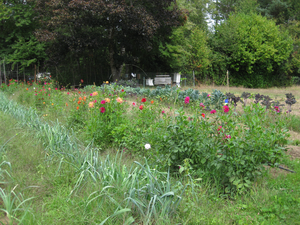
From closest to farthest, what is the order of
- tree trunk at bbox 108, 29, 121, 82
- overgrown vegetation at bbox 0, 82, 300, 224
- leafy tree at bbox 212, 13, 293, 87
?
overgrown vegetation at bbox 0, 82, 300, 224
tree trunk at bbox 108, 29, 121, 82
leafy tree at bbox 212, 13, 293, 87

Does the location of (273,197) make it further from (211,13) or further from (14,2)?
(211,13)

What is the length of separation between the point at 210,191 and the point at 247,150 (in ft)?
1.86

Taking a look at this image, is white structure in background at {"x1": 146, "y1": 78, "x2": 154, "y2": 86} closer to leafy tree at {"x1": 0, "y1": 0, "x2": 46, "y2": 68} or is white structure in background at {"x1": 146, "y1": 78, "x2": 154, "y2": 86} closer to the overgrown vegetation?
leafy tree at {"x1": 0, "y1": 0, "x2": 46, "y2": 68}

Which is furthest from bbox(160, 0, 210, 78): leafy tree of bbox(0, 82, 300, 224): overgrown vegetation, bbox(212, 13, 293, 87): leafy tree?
bbox(0, 82, 300, 224): overgrown vegetation

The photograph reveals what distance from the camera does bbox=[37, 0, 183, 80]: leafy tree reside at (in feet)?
36.9

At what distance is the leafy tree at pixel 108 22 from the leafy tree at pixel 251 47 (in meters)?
8.15

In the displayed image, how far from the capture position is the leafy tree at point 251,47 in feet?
68.6

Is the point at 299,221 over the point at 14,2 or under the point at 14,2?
under

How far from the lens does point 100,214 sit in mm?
2008

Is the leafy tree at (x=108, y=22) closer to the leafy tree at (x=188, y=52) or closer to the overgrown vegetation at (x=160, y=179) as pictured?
the leafy tree at (x=188, y=52)

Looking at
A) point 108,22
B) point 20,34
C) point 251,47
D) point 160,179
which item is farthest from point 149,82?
point 160,179

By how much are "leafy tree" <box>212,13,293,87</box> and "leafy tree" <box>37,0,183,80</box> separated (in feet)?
26.7

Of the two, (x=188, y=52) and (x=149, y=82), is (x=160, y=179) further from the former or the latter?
(x=188, y=52)

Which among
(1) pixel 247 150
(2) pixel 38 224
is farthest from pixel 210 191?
(2) pixel 38 224
